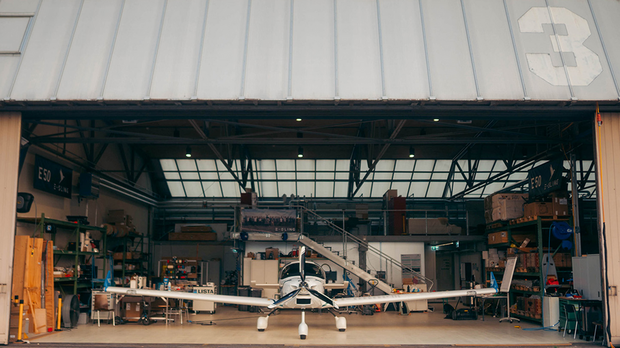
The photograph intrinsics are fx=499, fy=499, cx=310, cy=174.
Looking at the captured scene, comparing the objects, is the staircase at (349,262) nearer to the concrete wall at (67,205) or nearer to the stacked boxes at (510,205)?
the stacked boxes at (510,205)

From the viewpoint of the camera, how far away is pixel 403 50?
35.2 ft

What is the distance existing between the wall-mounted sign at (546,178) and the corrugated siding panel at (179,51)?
11400 mm

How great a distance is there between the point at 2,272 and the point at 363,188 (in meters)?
22.0

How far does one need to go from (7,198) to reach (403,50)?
8.84 m

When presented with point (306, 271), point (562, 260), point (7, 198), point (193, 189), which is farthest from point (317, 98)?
point (193, 189)

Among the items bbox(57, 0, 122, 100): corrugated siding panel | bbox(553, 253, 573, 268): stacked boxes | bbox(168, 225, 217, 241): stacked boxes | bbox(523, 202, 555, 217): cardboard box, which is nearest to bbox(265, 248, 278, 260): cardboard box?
bbox(168, 225, 217, 241): stacked boxes

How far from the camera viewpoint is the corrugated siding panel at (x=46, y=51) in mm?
10180

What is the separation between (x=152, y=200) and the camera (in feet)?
90.2

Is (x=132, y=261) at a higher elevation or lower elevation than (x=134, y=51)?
lower

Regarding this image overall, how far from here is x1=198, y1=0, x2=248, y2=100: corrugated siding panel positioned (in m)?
10.1

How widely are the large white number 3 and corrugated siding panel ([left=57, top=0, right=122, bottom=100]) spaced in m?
9.05

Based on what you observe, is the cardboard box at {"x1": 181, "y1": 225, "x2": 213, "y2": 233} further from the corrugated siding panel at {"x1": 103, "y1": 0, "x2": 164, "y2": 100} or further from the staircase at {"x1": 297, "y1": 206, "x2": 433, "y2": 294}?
the corrugated siding panel at {"x1": 103, "y1": 0, "x2": 164, "y2": 100}

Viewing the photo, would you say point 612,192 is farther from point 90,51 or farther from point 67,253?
point 67,253

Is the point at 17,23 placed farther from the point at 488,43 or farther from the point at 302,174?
the point at 302,174
